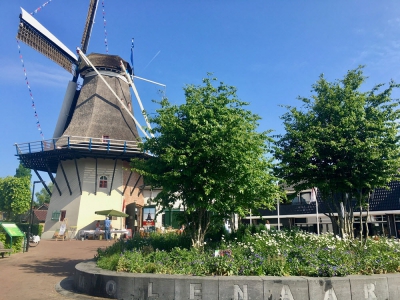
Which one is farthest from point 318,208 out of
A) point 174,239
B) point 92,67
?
point 92,67

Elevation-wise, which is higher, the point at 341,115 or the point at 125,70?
the point at 125,70

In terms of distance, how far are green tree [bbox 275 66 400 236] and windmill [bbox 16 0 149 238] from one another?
19114mm

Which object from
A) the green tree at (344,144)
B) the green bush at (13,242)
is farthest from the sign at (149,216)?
the green tree at (344,144)

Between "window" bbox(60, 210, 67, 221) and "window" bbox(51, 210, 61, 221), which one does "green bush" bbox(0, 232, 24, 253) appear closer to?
"window" bbox(60, 210, 67, 221)

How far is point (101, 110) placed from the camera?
110 ft

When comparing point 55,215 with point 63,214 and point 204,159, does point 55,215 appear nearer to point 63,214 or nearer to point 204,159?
point 63,214

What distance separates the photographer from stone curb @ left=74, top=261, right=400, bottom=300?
6.68 meters

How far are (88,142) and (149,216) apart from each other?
867cm

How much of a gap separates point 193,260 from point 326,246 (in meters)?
3.86

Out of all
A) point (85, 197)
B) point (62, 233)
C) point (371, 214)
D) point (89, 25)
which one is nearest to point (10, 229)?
point (62, 233)

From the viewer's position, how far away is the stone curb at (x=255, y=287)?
6.68 meters

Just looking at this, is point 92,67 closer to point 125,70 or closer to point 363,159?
point 125,70

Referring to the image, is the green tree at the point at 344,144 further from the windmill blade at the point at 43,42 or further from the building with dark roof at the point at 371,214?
the windmill blade at the point at 43,42

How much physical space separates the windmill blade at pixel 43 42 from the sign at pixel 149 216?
2058 centimetres
